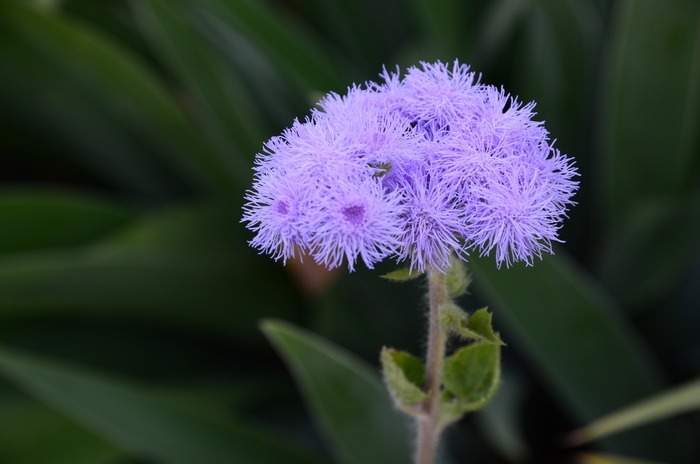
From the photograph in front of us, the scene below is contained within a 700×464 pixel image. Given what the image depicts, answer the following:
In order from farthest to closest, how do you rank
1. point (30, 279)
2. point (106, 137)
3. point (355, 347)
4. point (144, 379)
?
1. point (106, 137)
2. point (144, 379)
3. point (355, 347)
4. point (30, 279)

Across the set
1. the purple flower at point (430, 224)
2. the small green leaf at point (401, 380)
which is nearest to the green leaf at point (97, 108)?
the small green leaf at point (401, 380)

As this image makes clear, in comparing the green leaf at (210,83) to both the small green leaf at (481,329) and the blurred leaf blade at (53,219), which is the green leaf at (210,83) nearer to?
the blurred leaf blade at (53,219)

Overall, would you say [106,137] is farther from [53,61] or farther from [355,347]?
[355,347]

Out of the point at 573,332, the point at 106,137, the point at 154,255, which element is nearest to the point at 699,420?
the point at 573,332

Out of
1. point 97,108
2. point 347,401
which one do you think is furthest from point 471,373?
point 97,108

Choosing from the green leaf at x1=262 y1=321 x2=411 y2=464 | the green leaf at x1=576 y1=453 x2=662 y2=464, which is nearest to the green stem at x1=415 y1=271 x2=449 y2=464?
the green leaf at x1=262 y1=321 x2=411 y2=464

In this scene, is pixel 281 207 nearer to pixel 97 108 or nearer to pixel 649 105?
pixel 649 105

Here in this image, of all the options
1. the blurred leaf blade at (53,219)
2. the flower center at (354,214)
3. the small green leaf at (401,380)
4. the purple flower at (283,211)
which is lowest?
the small green leaf at (401,380)
